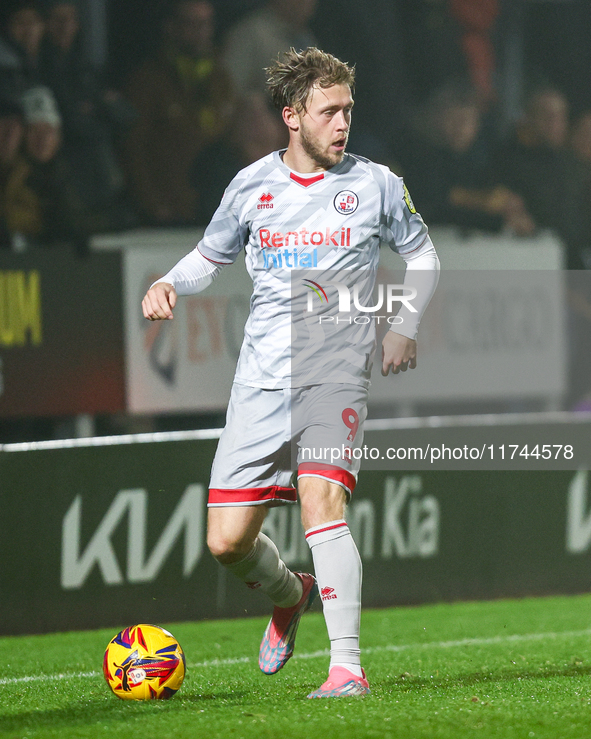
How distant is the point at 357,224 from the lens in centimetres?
426

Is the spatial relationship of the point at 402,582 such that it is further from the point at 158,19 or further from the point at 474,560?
→ the point at 158,19

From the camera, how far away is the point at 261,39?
877 centimetres

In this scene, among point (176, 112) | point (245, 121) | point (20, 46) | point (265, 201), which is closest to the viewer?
point (265, 201)

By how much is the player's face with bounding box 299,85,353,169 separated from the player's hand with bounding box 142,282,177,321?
719 mm

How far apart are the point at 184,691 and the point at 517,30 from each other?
7829mm

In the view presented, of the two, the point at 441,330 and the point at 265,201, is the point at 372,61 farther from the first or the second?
the point at 265,201

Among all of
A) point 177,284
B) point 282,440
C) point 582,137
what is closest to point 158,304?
point 177,284

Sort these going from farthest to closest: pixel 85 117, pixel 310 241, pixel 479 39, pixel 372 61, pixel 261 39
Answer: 1. pixel 479 39
2. pixel 372 61
3. pixel 261 39
4. pixel 85 117
5. pixel 310 241

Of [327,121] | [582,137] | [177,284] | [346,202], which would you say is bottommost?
[177,284]

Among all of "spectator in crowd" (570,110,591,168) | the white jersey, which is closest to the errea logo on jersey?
the white jersey

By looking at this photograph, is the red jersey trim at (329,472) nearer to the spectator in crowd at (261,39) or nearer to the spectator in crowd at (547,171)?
the spectator in crowd at (261,39)

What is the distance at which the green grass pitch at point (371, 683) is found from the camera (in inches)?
133

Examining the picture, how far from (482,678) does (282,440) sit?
1.22 m

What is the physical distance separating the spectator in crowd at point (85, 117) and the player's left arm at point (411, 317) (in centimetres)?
372
